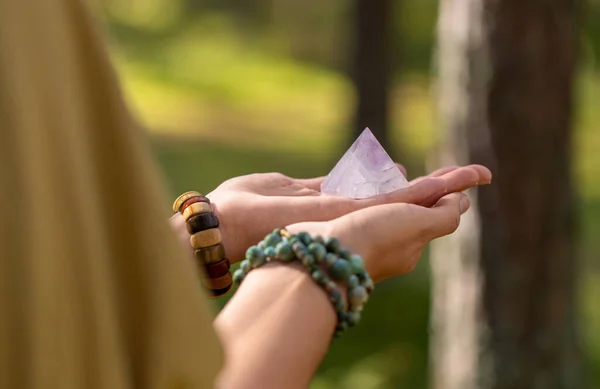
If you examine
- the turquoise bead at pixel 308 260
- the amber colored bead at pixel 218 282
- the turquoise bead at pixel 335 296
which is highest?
the turquoise bead at pixel 308 260

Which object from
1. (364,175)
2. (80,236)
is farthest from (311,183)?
(80,236)

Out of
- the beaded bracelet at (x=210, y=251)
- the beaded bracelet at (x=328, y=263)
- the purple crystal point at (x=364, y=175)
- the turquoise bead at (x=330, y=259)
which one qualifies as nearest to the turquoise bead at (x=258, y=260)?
the beaded bracelet at (x=328, y=263)

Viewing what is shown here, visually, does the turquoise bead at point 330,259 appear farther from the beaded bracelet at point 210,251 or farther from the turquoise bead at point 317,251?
the beaded bracelet at point 210,251

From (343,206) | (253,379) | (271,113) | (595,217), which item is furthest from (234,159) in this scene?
(253,379)

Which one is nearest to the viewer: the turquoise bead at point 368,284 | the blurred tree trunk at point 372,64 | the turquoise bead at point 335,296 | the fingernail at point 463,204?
the turquoise bead at point 335,296

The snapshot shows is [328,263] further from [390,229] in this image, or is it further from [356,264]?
[390,229]

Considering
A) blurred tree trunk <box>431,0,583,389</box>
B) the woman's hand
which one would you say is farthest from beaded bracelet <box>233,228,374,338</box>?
blurred tree trunk <box>431,0,583,389</box>

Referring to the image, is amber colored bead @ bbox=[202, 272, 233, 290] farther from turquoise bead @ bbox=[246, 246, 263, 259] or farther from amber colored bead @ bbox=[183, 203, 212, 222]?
turquoise bead @ bbox=[246, 246, 263, 259]
